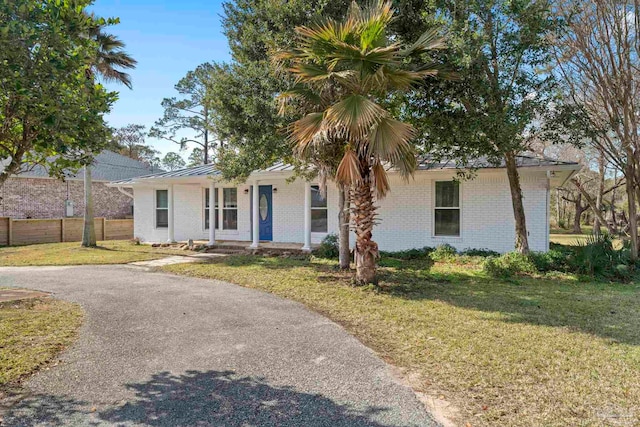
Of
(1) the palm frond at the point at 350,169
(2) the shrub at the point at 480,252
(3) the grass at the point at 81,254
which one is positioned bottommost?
(3) the grass at the point at 81,254

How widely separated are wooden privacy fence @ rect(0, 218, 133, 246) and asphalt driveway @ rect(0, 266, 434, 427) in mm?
15381

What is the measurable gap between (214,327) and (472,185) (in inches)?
372

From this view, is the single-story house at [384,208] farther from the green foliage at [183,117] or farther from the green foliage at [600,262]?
the green foliage at [183,117]

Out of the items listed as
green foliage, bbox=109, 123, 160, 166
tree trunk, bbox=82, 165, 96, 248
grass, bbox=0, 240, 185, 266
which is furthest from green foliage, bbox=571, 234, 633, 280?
green foliage, bbox=109, 123, 160, 166

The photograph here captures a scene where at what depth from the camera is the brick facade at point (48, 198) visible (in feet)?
68.2

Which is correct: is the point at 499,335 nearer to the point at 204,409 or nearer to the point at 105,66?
the point at 204,409

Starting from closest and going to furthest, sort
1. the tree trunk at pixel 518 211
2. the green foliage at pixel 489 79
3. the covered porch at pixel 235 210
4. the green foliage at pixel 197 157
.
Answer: the green foliage at pixel 489 79 → the tree trunk at pixel 518 211 → the covered porch at pixel 235 210 → the green foliage at pixel 197 157

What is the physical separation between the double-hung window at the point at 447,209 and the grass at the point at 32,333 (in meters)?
10.2

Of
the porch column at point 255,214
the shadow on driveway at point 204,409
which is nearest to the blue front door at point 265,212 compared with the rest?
the porch column at point 255,214

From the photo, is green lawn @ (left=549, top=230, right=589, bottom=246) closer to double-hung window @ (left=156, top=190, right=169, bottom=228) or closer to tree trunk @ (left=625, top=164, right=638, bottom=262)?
tree trunk @ (left=625, top=164, right=638, bottom=262)

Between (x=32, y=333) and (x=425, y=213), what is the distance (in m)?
10.7

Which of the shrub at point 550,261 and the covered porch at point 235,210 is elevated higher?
the covered porch at point 235,210

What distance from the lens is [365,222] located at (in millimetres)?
8133

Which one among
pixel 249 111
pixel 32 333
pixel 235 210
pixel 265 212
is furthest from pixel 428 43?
pixel 235 210
